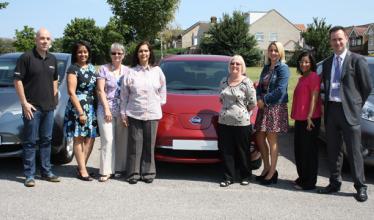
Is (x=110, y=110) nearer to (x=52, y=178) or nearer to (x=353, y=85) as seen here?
(x=52, y=178)

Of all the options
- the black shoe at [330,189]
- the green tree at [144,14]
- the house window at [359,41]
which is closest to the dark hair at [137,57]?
the black shoe at [330,189]

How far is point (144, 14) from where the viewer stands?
54.6m

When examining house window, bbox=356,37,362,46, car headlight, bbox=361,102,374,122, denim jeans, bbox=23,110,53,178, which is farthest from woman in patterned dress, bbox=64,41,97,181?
house window, bbox=356,37,362,46

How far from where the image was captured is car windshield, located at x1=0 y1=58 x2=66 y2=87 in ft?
20.1

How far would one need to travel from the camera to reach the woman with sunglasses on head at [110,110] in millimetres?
4934

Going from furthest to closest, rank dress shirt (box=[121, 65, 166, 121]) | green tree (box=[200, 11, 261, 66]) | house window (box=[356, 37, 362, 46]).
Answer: house window (box=[356, 37, 362, 46]) → green tree (box=[200, 11, 261, 66]) → dress shirt (box=[121, 65, 166, 121])

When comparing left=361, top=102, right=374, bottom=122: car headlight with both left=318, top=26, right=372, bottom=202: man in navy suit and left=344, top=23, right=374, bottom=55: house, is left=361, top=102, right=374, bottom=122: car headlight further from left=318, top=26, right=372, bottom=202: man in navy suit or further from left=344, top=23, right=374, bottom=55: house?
left=344, top=23, right=374, bottom=55: house

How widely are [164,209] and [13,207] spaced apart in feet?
4.86

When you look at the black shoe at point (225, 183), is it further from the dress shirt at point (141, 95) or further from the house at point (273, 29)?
the house at point (273, 29)

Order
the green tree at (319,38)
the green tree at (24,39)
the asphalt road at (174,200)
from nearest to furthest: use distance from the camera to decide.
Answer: the asphalt road at (174,200) → the green tree at (24,39) → the green tree at (319,38)

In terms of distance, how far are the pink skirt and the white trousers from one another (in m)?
1.70

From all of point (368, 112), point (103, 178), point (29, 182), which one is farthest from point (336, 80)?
point (29, 182)

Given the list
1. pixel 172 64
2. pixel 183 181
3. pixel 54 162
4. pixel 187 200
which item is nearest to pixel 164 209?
pixel 187 200

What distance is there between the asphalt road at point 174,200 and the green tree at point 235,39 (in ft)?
140
